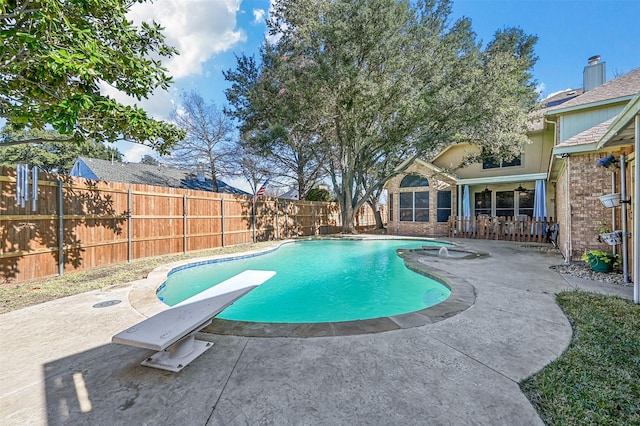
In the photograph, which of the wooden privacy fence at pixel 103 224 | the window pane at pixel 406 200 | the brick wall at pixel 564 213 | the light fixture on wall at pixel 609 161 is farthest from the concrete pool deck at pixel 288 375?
the window pane at pixel 406 200

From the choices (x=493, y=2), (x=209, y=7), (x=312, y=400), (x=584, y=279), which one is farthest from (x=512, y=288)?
(x=493, y=2)

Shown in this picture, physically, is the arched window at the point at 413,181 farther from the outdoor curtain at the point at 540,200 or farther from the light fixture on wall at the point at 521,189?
the outdoor curtain at the point at 540,200

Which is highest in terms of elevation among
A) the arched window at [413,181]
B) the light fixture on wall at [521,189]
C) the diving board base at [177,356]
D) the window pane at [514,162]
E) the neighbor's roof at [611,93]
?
the neighbor's roof at [611,93]

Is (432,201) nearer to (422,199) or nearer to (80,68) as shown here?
(422,199)

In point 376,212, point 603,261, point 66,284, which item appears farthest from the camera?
point 376,212

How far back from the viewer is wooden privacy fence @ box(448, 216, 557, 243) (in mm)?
11766

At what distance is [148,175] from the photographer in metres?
18.5

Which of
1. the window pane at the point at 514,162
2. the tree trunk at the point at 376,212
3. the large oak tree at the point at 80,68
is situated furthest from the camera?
the tree trunk at the point at 376,212

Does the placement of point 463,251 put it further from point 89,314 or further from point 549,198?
point 89,314

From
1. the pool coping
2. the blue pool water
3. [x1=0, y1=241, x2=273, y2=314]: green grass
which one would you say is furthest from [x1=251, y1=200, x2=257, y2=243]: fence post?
the pool coping

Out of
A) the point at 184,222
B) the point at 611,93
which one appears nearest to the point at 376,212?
the point at 611,93

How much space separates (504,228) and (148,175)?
2105 centimetres

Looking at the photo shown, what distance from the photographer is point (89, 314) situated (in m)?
3.56

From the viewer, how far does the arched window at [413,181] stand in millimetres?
15369
